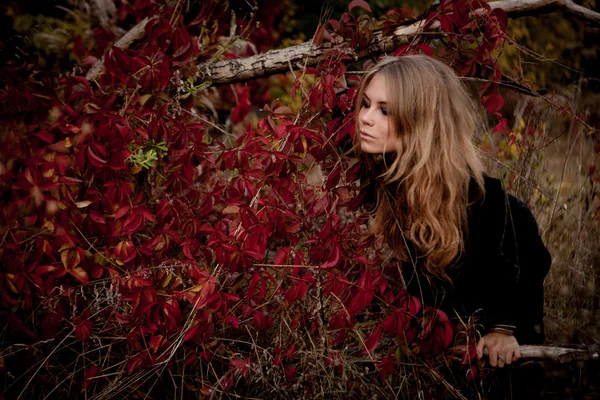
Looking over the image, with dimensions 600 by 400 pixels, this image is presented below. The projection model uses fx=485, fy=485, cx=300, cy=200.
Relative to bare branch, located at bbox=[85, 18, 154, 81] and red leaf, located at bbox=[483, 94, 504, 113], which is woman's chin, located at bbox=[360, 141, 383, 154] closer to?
red leaf, located at bbox=[483, 94, 504, 113]

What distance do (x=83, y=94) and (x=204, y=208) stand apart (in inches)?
25.0

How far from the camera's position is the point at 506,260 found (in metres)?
1.90

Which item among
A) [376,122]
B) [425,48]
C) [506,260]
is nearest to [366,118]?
[376,122]

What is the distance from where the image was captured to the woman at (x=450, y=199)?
5.92ft

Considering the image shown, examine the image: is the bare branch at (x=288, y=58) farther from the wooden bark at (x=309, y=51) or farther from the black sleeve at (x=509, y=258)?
the black sleeve at (x=509, y=258)

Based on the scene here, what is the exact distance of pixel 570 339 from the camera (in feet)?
8.29

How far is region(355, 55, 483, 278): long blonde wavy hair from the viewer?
1.79 m

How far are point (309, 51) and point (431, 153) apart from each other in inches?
28.8

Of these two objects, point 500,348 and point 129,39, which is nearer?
point 500,348

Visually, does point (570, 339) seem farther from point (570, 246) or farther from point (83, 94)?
point (83, 94)

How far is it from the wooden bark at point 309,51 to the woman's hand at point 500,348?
1259 mm

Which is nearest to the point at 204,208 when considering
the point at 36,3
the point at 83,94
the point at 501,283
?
the point at 83,94

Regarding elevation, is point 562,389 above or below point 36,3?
below

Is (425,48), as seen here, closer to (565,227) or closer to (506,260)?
(506,260)
